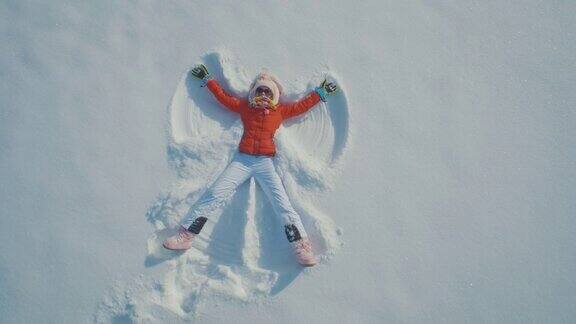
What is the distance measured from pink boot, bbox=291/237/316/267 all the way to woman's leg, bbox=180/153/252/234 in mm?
640

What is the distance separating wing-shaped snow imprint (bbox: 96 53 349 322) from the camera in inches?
120

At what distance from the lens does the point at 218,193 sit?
10.2 ft

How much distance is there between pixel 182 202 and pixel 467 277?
2257 mm

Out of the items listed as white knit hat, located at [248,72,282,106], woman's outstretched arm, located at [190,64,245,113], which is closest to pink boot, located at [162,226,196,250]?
woman's outstretched arm, located at [190,64,245,113]

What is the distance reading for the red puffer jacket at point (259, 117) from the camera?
3.12 metres

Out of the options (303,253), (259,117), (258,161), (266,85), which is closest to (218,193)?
(258,161)

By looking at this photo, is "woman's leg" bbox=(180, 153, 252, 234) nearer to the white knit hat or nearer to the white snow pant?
the white snow pant

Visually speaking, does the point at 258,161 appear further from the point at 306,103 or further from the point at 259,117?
the point at 306,103

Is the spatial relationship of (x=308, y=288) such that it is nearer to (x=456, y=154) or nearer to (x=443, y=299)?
(x=443, y=299)

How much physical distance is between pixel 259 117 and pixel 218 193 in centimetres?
66

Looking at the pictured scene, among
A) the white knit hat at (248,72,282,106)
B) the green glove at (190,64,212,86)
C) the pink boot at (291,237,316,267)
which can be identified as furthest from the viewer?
the green glove at (190,64,212,86)

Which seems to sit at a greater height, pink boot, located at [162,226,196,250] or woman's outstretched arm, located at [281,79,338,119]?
woman's outstretched arm, located at [281,79,338,119]

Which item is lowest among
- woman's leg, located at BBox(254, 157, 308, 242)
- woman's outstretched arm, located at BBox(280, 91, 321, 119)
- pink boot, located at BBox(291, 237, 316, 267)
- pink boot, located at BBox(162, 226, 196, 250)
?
pink boot, located at BBox(162, 226, 196, 250)

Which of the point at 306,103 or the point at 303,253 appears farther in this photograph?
the point at 306,103
